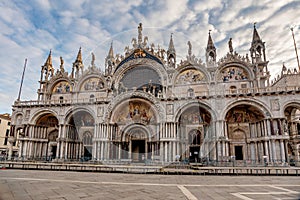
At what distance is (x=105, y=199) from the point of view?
589 centimetres

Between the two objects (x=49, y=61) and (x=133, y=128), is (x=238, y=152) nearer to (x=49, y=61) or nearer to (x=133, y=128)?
(x=133, y=128)

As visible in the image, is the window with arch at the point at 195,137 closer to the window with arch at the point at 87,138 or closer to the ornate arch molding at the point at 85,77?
the window with arch at the point at 87,138

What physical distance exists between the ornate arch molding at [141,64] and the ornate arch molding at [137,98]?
3.92 metres

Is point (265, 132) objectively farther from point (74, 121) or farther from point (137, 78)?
point (74, 121)

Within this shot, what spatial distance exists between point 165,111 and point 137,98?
14.5 feet

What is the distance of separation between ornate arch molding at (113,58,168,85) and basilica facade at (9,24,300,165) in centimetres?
15

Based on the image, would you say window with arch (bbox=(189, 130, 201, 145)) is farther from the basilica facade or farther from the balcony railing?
the balcony railing

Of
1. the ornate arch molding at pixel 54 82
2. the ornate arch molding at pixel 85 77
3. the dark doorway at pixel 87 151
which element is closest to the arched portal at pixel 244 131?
the dark doorway at pixel 87 151

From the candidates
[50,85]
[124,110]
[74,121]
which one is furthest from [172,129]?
[50,85]

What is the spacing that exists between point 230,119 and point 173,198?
23.6 m

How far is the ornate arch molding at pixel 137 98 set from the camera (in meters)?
26.9

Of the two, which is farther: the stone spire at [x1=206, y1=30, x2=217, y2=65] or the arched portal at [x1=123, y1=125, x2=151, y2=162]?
the stone spire at [x1=206, y1=30, x2=217, y2=65]

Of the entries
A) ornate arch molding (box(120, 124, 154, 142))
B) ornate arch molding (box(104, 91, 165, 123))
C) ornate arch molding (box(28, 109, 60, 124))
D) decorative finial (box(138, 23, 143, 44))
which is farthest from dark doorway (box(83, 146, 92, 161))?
decorative finial (box(138, 23, 143, 44))

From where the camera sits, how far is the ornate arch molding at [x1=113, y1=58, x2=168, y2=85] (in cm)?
2986
